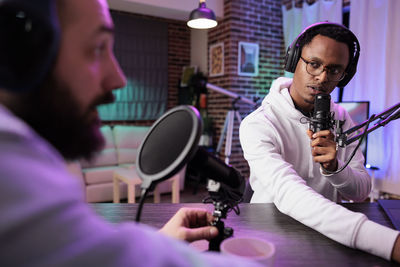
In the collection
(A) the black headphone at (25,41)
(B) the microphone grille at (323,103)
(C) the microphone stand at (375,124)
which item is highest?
(A) the black headphone at (25,41)

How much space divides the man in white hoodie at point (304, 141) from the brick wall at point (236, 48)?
307 centimetres

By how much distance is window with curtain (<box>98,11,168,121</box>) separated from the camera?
16.8 feet

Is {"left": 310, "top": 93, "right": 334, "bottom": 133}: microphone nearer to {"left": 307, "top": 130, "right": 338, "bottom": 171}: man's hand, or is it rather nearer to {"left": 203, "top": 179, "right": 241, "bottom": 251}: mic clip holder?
{"left": 307, "top": 130, "right": 338, "bottom": 171}: man's hand

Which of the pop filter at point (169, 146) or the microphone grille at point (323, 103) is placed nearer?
the pop filter at point (169, 146)

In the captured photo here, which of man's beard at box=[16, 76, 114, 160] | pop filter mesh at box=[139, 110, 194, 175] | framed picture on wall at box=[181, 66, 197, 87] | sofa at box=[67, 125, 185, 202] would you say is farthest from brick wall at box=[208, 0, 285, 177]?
man's beard at box=[16, 76, 114, 160]

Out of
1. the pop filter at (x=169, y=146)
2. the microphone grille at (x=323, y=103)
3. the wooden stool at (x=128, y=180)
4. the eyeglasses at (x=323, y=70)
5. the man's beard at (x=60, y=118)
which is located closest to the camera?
the man's beard at (x=60, y=118)

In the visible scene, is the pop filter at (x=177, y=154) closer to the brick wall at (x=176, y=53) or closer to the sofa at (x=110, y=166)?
the sofa at (x=110, y=166)

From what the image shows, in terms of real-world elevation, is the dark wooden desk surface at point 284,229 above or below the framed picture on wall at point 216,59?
below

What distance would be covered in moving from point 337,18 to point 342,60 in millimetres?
3135

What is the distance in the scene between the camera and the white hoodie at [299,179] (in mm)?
756

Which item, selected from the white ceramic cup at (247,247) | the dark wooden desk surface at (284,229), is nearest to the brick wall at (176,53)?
the dark wooden desk surface at (284,229)

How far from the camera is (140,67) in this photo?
533cm

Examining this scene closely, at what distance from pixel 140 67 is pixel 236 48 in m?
1.87

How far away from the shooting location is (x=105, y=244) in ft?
0.92
